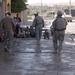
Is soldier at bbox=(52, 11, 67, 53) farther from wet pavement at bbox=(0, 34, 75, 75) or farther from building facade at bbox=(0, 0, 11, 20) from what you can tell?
building facade at bbox=(0, 0, 11, 20)

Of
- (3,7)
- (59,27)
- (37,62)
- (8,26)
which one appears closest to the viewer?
(37,62)

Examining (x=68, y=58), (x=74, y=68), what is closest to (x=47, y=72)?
(x=74, y=68)

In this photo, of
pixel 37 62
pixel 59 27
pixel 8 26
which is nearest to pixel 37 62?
pixel 37 62

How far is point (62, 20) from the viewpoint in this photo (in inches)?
552

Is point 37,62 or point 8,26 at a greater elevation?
point 8,26

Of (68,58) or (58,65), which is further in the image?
(68,58)

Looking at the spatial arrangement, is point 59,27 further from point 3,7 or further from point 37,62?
point 3,7

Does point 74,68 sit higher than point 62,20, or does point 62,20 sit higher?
point 62,20

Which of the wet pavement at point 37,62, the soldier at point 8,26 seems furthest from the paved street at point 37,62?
the soldier at point 8,26

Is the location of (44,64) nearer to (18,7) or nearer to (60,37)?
(60,37)

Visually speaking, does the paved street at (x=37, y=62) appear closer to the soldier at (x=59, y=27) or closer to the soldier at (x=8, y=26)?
the soldier at (x=8, y=26)

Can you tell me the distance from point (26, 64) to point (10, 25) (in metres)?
3.57

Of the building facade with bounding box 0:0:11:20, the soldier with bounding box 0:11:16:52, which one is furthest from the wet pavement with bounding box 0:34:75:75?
the building facade with bounding box 0:0:11:20

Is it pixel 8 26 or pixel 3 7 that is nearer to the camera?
pixel 8 26
